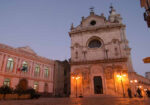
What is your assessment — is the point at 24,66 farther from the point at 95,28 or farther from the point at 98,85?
the point at 95,28

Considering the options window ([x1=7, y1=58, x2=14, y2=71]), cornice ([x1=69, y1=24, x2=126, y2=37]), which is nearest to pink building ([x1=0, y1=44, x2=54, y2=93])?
window ([x1=7, y1=58, x2=14, y2=71])

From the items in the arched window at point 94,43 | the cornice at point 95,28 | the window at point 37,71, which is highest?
the cornice at point 95,28

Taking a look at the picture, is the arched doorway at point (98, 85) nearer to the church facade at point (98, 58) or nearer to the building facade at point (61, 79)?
the church facade at point (98, 58)

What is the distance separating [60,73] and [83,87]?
39.1ft

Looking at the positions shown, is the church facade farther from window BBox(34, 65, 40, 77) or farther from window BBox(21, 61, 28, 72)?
window BBox(21, 61, 28, 72)

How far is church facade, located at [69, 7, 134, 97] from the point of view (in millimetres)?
24347

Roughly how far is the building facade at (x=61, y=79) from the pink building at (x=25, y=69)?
6.52 feet

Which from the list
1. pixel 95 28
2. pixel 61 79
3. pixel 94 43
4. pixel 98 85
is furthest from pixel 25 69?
pixel 95 28

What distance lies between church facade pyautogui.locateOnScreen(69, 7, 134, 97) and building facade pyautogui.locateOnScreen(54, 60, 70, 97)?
26.2 ft

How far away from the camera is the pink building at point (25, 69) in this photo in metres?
22.9

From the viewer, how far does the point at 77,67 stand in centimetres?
2752

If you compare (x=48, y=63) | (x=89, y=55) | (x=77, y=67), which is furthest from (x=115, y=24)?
(x=48, y=63)

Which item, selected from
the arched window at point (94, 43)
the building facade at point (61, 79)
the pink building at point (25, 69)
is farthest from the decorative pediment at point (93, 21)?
the pink building at point (25, 69)

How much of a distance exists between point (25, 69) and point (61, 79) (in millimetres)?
12601
